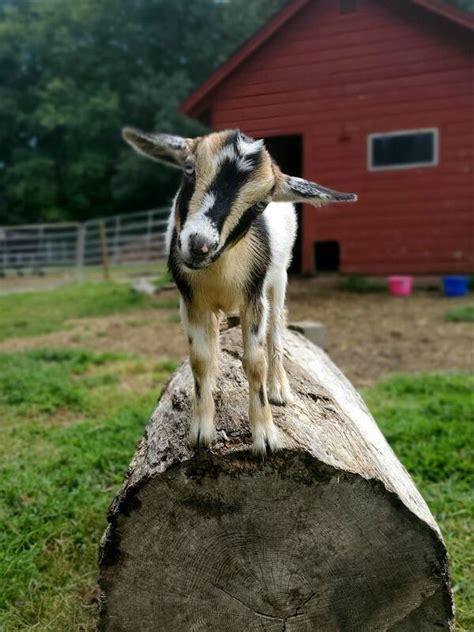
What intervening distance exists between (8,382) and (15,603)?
10.3 feet

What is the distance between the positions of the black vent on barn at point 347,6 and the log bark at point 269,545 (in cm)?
661

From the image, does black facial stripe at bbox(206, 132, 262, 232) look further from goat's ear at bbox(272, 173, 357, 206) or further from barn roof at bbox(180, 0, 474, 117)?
barn roof at bbox(180, 0, 474, 117)

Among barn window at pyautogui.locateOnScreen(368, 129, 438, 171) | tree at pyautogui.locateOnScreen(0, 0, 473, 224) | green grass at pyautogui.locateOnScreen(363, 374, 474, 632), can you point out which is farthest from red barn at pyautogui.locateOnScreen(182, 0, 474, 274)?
tree at pyautogui.locateOnScreen(0, 0, 473, 224)

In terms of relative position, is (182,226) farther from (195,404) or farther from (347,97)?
(347,97)

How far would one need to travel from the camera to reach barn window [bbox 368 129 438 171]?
9.76 meters

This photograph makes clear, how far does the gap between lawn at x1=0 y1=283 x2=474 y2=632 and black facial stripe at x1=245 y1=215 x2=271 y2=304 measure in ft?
5.26

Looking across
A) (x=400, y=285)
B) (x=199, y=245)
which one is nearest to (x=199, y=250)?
(x=199, y=245)

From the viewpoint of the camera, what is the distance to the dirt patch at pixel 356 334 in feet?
20.3

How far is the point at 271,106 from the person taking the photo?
3.12m

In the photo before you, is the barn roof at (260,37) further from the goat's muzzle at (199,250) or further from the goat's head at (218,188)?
the goat's muzzle at (199,250)

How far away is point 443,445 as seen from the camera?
3.88 meters

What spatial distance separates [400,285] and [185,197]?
347 inches

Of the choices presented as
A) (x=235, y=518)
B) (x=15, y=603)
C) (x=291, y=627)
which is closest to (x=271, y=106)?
(x=235, y=518)

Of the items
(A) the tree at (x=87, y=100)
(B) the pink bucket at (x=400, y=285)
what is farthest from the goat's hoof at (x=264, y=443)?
(A) the tree at (x=87, y=100)
